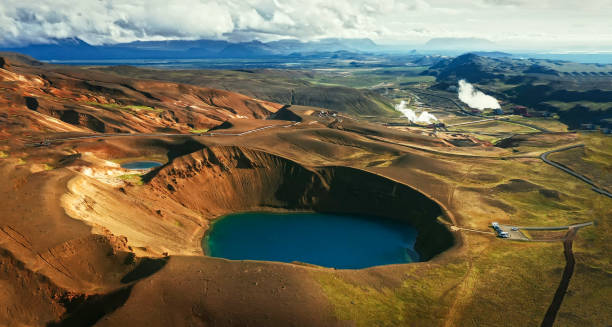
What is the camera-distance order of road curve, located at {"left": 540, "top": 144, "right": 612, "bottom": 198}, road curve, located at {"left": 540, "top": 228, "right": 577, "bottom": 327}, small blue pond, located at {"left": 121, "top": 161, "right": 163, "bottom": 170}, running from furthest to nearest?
small blue pond, located at {"left": 121, "top": 161, "right": 163, "bottom": 170} → road curve, located at {"left": 540, "top": 144, "right": 612, "bottom": 198} → road curve, located at {"left": 540, "top": 228, "right": 577, "bottom": 327}

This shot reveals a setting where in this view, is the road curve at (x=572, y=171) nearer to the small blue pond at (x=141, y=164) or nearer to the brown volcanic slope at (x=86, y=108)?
the small blue pond at (x=141, y=164)

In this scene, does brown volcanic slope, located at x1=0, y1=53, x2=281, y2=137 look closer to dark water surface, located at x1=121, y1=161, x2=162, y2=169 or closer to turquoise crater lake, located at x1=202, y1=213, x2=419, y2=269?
dark water surface, located at x1=121, y1=161, x2=162, y2=169

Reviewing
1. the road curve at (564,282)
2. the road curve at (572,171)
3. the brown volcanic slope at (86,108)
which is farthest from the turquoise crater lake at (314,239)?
the brown volcanic slope at (86,108)

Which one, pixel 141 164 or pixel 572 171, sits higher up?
pixel 572 171

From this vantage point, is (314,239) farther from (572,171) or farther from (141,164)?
(572,171)


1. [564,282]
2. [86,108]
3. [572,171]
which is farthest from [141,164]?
[572,171]

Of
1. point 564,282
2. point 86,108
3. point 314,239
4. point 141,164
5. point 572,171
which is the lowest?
point 314,239

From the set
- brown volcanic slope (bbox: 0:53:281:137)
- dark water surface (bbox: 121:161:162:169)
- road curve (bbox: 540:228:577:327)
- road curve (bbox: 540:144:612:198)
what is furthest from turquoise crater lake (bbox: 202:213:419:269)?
brown volcanic slope (bbox: 0:53:281:137)

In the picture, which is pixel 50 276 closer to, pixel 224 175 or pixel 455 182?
pixel 224 175
